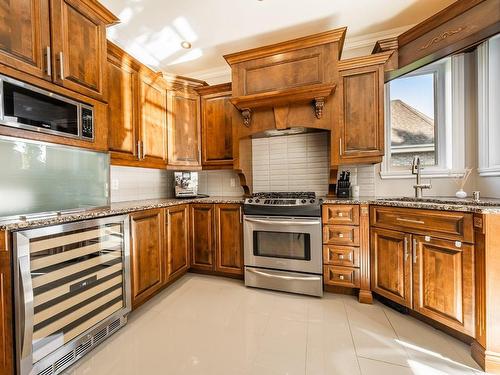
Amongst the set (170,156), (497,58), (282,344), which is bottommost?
(282,344)

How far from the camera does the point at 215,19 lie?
229 cm

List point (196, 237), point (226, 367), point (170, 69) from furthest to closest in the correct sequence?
point (170, 69), point (196, 237), point (226, 367)

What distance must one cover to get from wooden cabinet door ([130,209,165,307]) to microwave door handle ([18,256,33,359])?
74 cm

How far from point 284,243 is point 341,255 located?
566 mm

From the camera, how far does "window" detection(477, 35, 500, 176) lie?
1.93m

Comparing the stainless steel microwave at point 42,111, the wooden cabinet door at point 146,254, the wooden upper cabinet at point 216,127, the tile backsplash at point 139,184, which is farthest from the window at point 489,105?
the tile backsplash at point 139,184

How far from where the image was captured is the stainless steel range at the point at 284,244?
2225 millimetres

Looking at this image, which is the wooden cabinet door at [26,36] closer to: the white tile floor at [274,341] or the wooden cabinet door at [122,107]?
the wooden cabinet door at [122,107]

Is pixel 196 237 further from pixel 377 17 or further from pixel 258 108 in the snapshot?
pixel 377 17

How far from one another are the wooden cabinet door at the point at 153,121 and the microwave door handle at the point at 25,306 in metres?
1.42

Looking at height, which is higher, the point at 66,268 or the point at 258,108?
the point at 258,108

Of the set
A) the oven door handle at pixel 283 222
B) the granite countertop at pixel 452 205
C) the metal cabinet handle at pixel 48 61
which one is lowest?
the oven door handle at pixel 283 222

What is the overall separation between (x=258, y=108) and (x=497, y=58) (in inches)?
84.6

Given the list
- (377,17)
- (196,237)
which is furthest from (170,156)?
(377,17)
